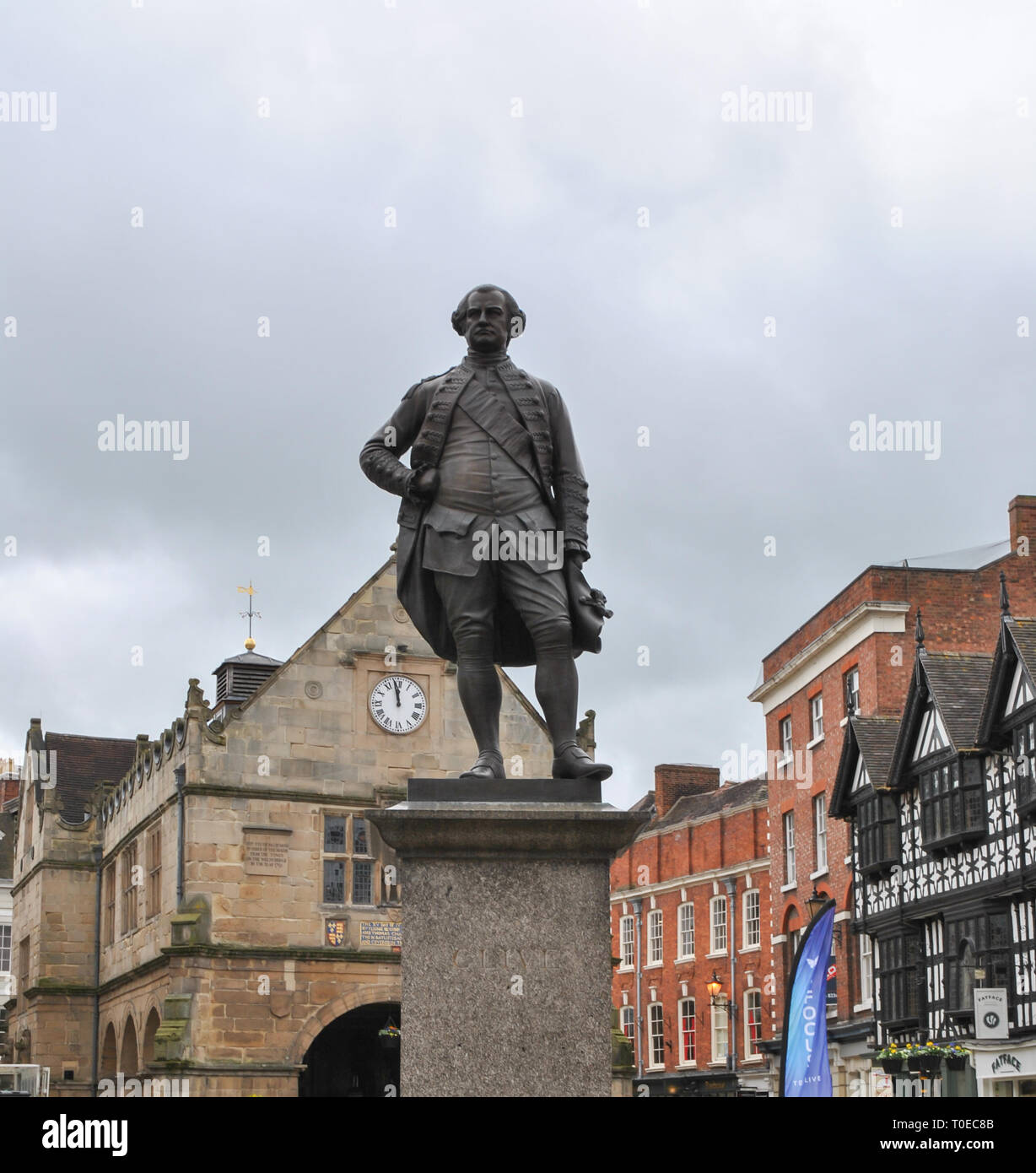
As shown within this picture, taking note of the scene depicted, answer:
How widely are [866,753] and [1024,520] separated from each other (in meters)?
7.20

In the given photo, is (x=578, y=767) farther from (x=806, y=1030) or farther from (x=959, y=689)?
(x=959, y=689)

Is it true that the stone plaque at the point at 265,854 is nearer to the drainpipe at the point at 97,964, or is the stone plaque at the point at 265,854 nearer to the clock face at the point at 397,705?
the clock face at the point at 397,705

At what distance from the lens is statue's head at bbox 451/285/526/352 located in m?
7.88

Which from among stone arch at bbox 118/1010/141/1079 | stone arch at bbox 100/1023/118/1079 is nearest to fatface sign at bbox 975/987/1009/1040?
stone arch at bbox 118/1010/141/1079

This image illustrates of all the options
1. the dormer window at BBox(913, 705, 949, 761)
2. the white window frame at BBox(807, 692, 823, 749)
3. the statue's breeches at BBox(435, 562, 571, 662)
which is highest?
the white window frame at BBox(807, 692, 823, 749)

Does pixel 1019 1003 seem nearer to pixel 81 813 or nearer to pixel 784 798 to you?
pixel 784 798

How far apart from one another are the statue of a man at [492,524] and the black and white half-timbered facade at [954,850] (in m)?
22.1

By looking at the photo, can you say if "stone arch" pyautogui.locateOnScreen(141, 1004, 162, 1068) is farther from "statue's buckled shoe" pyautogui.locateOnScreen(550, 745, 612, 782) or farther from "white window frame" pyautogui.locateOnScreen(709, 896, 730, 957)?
"statue's buckled shoe" pyautogui.locateOnScreen(550, 745, 612, 782)

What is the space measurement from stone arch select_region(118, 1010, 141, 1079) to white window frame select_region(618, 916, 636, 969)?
25.7 m

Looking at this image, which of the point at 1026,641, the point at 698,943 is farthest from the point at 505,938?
the point at 698,943

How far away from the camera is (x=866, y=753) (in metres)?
36.2

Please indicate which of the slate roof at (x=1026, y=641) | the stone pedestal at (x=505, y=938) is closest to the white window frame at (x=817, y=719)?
the slate roof at (x=1026, y=641)

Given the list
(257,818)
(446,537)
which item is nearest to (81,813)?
(257,818)
